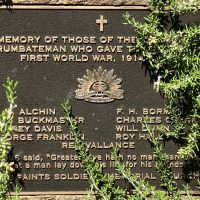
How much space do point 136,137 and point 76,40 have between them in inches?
32.8

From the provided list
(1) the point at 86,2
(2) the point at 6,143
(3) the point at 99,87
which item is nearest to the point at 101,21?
(1) the point at 86,2

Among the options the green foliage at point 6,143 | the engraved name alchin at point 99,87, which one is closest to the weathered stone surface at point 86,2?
the engraved name alchin at point 99,87

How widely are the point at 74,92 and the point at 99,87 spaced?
0.19 meters

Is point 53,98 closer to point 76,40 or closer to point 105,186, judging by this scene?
point 76,40

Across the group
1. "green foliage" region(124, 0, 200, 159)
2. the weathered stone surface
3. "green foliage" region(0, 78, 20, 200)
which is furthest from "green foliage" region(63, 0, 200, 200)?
"green foliage" region(0, 78, 20, 200)

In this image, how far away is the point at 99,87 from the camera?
3660 mm

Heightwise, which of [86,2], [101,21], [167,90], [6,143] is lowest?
[6,143]

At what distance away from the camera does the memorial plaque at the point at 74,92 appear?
3.62 meters

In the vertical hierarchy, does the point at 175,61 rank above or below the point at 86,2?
below

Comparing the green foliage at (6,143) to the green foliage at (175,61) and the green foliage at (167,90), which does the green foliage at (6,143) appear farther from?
the green foliage at (175,61)

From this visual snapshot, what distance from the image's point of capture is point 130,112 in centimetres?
371

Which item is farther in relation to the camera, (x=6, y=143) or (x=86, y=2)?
(x=86, y=2)

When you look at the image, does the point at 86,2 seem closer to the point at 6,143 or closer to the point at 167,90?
the point at 167,90

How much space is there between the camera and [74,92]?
3.69 m
